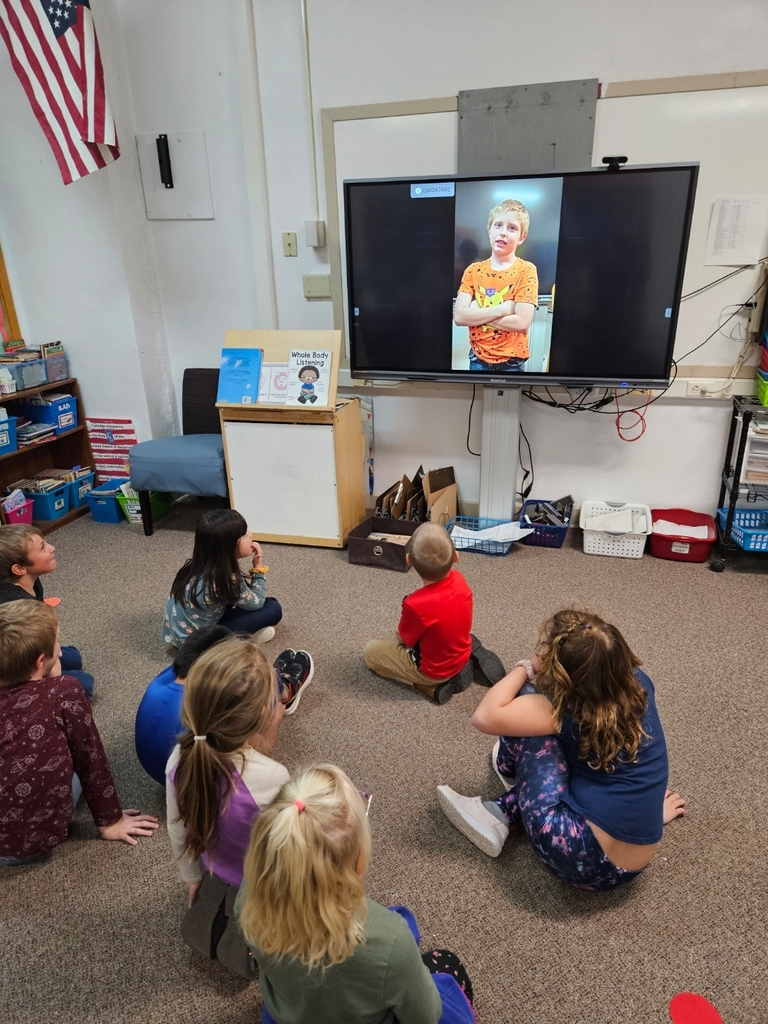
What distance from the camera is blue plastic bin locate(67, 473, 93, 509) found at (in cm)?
404

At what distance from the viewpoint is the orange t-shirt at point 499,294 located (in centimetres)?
305

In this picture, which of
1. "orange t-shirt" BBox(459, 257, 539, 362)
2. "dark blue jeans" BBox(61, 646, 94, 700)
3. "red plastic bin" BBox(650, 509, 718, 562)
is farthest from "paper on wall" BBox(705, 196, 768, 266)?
"dark blue jeans" BBox(61, 646, 94, 700)

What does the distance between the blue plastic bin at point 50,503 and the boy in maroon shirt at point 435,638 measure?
7.80 ft

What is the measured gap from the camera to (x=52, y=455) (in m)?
4.20

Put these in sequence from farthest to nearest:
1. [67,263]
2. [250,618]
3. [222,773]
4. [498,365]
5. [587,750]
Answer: [67,263] → [498,365] → [250,618] → [587,750] → [222,773]

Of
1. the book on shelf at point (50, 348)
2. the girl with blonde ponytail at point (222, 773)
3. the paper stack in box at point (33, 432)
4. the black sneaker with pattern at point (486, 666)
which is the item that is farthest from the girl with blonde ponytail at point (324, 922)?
the book on shelf at point (50, 348)

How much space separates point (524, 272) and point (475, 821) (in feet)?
7.66

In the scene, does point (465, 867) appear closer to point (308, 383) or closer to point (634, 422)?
point (308, 383)

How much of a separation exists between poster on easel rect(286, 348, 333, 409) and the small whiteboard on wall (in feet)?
0.39

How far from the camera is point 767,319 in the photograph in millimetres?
3055

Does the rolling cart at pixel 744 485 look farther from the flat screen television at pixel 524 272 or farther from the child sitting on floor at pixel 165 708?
the child sitting on floor at pixel 165 708

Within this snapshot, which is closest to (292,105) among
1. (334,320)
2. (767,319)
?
(334,320)

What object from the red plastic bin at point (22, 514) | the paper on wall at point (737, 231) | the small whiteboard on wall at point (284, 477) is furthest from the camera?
the red plastic bin at point (22, 514)

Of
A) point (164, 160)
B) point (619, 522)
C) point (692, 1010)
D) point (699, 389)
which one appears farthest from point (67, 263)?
point (692, 1010)
